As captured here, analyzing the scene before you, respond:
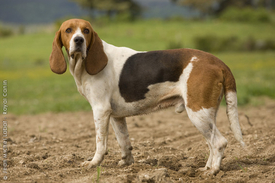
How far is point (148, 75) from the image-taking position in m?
4.42

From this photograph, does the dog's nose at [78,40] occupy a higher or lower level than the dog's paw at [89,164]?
higher

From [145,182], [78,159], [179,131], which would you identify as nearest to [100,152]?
[78,159]

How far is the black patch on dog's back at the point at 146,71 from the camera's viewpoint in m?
4.34

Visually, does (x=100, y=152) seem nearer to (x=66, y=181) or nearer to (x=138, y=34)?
(x=66, y=181)

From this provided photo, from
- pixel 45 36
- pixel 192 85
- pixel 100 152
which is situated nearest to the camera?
pixel 192 85

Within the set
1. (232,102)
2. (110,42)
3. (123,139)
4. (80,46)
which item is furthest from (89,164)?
(110,42)

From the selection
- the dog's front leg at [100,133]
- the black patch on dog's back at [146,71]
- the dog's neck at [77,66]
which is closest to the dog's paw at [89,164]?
the dog's front leg at [100,133]

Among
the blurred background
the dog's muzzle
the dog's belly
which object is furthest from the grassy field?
the dog's muzzle

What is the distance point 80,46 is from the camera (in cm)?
426

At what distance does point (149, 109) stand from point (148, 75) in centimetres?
46

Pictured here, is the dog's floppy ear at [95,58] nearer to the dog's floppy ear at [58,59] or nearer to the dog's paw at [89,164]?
the dog's floppy ear at [58,59]

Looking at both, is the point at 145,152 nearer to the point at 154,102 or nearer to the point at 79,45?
the point at 154,102

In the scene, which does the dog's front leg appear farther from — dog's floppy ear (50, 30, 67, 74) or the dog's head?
dog's floppy ear (50, 30, 67, 74)

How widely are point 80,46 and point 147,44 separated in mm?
31061
